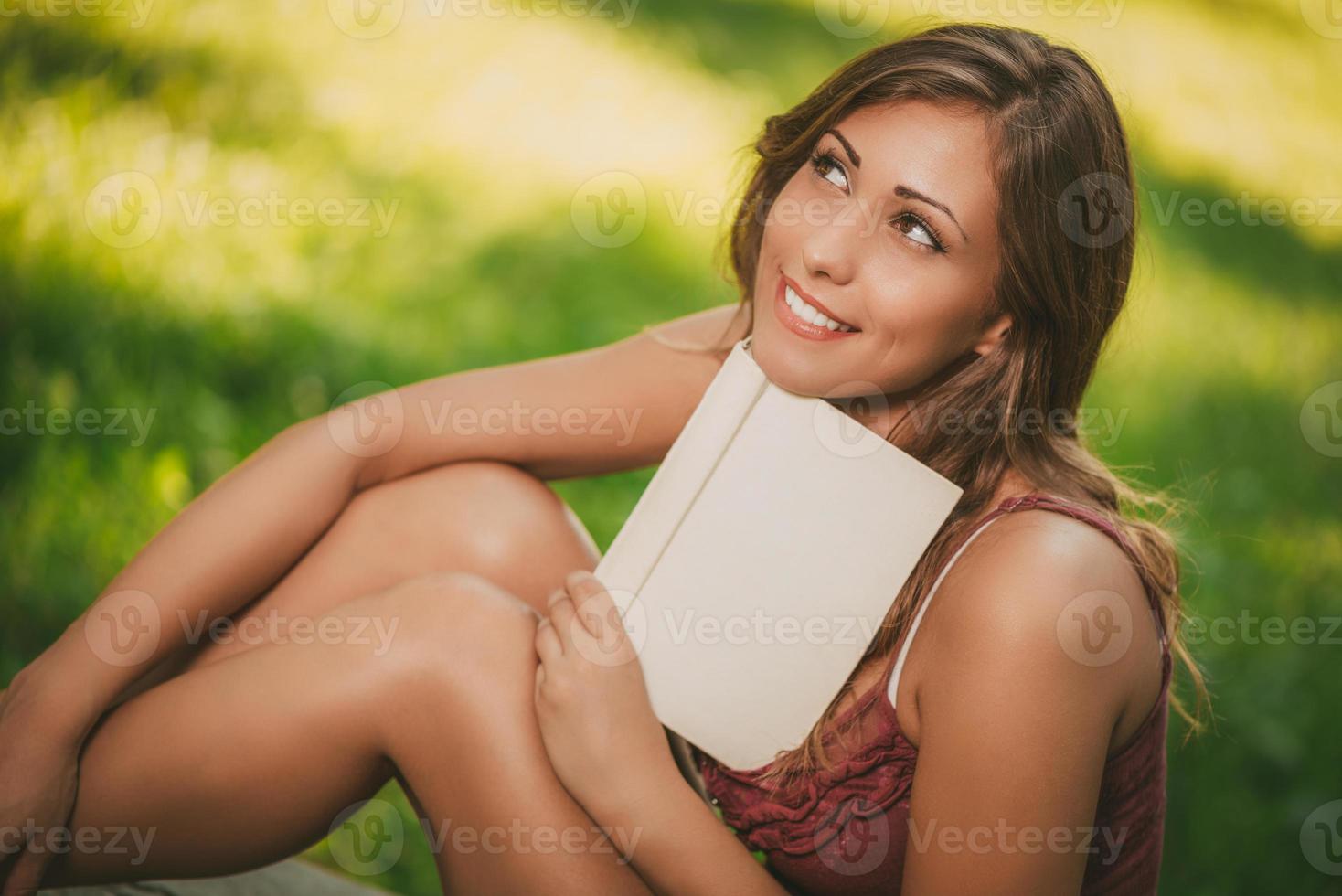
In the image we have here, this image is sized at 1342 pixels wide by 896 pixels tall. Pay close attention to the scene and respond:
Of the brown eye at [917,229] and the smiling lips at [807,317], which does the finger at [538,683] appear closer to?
the smiling lips at [807,317]

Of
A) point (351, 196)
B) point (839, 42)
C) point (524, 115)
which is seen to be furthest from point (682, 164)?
point (839, 42)

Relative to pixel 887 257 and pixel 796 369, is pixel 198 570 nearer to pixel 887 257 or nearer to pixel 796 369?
pixel 796 369

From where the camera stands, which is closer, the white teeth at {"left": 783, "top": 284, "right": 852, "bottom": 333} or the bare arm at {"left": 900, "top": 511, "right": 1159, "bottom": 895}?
the bare arm at {"left": 900, "top": 511, "right": 1159, "bottom": 895}

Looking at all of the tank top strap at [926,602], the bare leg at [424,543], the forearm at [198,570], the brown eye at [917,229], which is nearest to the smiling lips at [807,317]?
the brown eye at [917,229]

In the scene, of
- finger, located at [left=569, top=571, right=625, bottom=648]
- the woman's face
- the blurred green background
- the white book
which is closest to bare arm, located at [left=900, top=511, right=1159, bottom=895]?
the white book

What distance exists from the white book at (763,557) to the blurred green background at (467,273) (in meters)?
0.65

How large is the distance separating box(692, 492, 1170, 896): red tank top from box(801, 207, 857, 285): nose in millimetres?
306

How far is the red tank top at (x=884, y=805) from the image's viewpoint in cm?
131

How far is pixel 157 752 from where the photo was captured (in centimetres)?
135

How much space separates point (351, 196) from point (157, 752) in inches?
92.6

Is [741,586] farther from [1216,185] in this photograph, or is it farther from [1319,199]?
[1319,199]

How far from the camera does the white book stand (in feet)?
4.34

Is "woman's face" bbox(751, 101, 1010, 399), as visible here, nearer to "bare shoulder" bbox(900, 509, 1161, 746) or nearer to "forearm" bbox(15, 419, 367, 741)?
"bare shoulder" bbox(900, 509, 1161, 746)

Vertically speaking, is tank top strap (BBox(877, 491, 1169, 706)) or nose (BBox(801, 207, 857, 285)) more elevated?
nose (BBox(801, 207, 857, 285))
